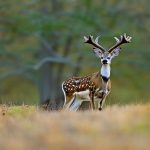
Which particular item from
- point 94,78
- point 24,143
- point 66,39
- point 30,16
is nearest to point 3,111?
point 94,78

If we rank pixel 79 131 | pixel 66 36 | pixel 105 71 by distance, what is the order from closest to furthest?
pixel 79 131 < pixel 105 71 < pixel 66 36

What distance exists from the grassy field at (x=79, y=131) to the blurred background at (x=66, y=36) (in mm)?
19685

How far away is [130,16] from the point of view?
33469 mm

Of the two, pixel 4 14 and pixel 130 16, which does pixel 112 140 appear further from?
pixel 130 16

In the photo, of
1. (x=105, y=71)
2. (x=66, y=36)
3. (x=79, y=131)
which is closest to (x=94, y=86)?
(x=105, y=71)

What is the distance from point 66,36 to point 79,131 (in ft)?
77.9

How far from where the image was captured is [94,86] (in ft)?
47.9

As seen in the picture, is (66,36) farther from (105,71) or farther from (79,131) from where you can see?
(79,131)

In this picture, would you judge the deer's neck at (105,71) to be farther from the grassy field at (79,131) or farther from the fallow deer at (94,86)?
the grassy field at (79,131)

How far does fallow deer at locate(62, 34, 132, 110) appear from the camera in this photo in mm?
14508

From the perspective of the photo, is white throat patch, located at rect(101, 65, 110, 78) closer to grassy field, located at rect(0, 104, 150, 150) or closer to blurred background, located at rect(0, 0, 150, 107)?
grassy field, located at rect(0, 104, 150, 150)

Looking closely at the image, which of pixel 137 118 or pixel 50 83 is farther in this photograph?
pixel 50 83

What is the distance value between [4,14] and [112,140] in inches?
903

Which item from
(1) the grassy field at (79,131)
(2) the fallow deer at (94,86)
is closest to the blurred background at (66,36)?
(2) the fallow deer at (94,86)
